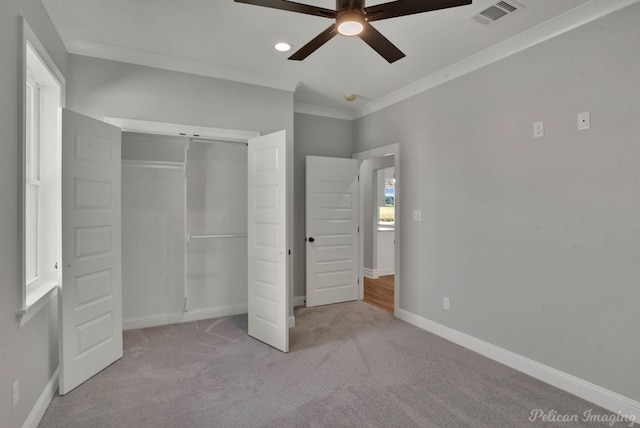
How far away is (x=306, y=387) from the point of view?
2490 millimetres

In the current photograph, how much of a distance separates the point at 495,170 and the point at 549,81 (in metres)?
0.78

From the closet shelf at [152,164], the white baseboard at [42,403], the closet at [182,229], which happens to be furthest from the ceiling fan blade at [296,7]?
the white baseboard at [42,403]

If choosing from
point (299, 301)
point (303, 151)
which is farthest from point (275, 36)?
point (299, 301)

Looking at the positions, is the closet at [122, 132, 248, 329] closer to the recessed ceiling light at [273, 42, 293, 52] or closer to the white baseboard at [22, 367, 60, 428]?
the white baseboard at [22, 367, 60, 428]

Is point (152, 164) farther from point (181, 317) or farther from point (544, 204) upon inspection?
point (544, 204)

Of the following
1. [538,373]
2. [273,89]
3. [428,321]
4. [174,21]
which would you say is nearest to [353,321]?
[428,321]

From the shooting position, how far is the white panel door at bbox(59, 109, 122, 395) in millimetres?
2422

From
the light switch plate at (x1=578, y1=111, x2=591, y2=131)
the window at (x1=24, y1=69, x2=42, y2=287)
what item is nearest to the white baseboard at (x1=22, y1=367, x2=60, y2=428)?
the window at (x1=24, y1=69, x2=42, y2=287)

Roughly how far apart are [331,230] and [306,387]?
2.44 metres

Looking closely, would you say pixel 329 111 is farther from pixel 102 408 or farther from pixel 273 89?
pixel 102 408

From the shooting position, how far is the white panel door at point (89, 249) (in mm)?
2422

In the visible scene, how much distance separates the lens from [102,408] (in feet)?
7.30

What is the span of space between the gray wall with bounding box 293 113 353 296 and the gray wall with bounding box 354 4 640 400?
4.85 ft

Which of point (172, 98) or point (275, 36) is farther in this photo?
point (172, 98)
